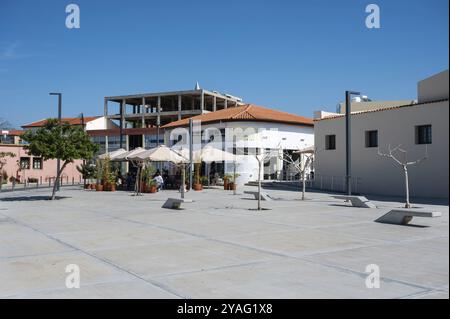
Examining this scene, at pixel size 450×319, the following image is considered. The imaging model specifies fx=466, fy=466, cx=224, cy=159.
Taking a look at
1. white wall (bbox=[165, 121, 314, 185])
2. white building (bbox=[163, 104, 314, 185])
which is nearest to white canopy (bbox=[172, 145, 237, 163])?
white building (bbox=[163, 104, 314, 185])

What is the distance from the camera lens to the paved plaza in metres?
5.87

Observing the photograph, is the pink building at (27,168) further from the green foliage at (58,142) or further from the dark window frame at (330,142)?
the dark window frame at (330,142)

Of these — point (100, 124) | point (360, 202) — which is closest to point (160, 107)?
point (100, 124)

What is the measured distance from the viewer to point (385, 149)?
25391 mm

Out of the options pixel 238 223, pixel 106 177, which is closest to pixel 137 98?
pixel 106 177

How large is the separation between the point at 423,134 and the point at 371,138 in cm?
380

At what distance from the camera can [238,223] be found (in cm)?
1280

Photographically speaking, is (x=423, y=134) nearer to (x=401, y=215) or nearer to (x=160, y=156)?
(x=401, y=215)

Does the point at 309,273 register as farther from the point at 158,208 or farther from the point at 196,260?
the point at 158,208

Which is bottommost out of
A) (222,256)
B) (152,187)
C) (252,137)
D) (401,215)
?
(222,256)

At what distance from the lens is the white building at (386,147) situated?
2231cm
